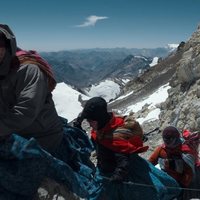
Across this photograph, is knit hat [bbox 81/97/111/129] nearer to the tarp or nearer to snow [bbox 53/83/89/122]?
the tarp

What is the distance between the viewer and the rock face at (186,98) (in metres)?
12.9

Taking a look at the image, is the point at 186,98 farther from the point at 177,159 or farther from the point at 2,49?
the point at 2,49

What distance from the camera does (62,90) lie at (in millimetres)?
149375

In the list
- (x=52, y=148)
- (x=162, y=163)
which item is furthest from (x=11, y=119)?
(x=162, y=163)

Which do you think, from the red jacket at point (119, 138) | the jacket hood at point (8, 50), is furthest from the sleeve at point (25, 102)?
the red jacket at point (119, 138)

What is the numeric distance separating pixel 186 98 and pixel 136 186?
997 centimetres

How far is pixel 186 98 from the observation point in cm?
1498

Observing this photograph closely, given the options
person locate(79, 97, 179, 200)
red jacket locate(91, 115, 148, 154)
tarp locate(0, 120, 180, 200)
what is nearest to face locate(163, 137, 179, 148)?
tarp locate(0, 120, 180, 200)

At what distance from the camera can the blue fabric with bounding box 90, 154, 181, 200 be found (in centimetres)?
540

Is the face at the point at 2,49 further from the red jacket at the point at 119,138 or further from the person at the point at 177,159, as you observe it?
the person at the point at 177,159

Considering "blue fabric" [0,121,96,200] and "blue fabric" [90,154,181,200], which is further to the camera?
"blue fabric" [90,154,181,200]

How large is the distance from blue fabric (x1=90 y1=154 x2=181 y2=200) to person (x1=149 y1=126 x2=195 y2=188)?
79cm

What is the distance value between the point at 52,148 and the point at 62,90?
14499 centimetres

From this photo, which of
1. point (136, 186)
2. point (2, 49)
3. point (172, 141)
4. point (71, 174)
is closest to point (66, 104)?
point (172, 141)
